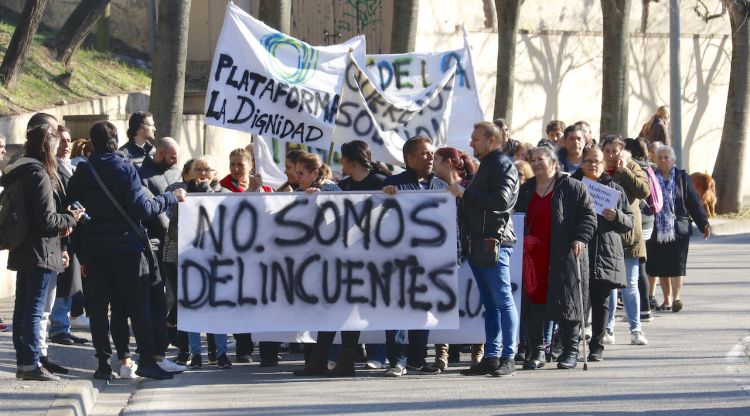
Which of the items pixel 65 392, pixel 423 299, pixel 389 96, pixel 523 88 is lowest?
pixel 65 392

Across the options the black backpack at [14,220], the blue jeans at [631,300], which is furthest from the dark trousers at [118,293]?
the blue jeans at [631,300]

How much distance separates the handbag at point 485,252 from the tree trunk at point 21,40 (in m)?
13.1

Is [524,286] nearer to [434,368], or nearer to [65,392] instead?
[434,368]

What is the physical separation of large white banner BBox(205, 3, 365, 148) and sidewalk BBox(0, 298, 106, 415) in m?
2.42

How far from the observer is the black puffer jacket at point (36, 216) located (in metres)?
9.16

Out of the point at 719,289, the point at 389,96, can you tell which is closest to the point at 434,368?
the point at 389,96

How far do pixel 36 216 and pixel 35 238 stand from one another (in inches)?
6.0

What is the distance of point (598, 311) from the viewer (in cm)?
1077

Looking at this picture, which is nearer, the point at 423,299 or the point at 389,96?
the point at 423,299

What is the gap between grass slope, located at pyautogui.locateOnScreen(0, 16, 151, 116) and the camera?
71.3 ft

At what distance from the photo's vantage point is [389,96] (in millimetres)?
13633

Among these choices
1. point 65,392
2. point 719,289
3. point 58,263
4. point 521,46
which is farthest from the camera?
point 521,46

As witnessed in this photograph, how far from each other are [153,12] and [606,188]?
19.0m

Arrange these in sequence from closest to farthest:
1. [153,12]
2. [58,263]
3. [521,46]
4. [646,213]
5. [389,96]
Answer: [58,263] < [646,213] < [389,96] < [153,12] < [521,46]
